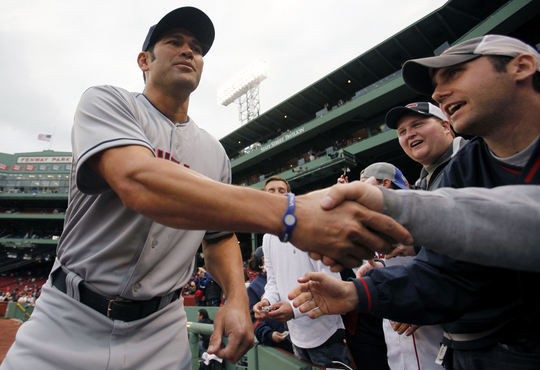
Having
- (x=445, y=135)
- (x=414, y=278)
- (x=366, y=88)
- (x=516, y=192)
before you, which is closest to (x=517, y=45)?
(x=516, y=192)

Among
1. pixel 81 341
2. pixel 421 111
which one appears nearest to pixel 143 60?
pixel 81 341

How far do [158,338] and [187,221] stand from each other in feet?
2.40

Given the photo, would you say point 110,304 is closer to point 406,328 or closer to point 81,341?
point 81,341

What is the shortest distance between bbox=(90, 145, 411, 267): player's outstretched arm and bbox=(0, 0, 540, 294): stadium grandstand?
17012mm

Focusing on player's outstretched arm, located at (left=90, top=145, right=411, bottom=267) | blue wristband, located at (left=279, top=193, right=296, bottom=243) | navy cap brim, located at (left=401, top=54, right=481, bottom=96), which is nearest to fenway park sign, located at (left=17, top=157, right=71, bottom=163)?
player's outstretched arm, located at (left=90, top=145, right=411, bottom=267)

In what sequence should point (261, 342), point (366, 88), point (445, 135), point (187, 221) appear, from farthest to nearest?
point (366, 88)
point (261, 342)
point (445, 135)
point (187, 221)

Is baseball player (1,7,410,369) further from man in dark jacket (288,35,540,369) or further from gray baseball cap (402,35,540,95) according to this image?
gray baseball cap (402,35,540,95)

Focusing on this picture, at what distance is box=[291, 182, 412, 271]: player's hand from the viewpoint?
3.43 feet

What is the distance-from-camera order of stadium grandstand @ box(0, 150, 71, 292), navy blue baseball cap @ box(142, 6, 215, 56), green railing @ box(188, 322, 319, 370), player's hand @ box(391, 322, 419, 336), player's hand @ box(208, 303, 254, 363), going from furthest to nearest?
1. stadium grandstand @ box(0, 150, 71, 292)
2. green railing @ box(188, 322, 319, 370)
3. player's hand @ box(391, 322, 419, 336)
4. navy blue baseball cap @ box(142, 6, 215, 56)
5. player's hand @ box(208, 303, 254, 363)

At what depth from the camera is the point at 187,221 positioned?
99cm

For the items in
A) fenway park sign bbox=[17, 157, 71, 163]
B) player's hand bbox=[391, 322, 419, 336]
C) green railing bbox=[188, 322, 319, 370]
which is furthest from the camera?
fenway park sign bbox=[17, 157, 71, 163]

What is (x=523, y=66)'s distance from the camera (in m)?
1.42

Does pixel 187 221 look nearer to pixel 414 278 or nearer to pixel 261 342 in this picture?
pixel 414 278

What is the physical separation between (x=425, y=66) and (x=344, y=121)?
21.0 metres
